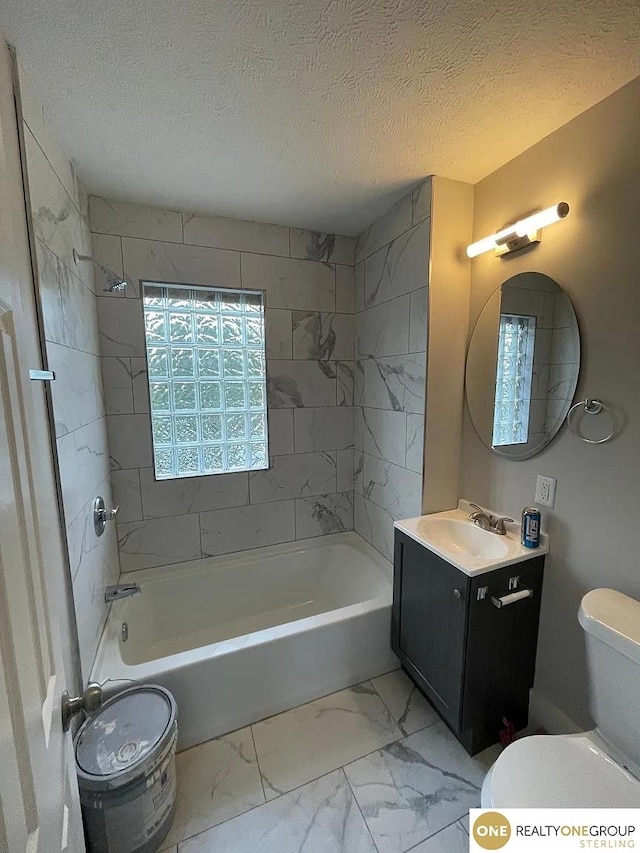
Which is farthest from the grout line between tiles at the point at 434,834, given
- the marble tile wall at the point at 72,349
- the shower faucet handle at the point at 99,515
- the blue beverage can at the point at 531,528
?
the shower faucet handle at the point at 99,515

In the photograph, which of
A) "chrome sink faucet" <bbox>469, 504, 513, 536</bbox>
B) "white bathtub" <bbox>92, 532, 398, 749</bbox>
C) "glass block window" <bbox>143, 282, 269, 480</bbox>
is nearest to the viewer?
"white bathtub" <bbox>92, 532, 398, 749</bbox>

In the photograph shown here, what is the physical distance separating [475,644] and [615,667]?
44cm

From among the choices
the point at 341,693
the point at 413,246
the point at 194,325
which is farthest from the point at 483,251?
the point at 341,693

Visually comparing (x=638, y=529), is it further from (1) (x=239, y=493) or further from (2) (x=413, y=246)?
(1) (x=239, y=493)

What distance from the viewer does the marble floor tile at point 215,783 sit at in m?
1.25

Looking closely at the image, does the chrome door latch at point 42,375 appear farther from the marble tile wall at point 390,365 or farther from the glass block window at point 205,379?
the marble tile wall at point 390,365

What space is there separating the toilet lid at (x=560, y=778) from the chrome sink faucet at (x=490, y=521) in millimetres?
729

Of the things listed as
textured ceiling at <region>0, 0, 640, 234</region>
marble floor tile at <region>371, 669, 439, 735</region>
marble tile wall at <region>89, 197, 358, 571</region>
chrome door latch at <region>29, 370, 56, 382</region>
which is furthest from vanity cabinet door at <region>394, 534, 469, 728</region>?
textured ceiling at <region>0, 0, 640, 234</region>

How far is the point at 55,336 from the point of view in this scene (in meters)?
1.24

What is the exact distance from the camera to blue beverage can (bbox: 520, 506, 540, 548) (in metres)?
1.45

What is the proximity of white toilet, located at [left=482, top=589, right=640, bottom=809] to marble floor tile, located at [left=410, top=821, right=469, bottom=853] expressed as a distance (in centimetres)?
38

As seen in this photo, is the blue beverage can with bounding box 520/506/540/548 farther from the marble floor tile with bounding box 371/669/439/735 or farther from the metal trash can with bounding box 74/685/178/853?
the metal trash can with bounding box 74/685/178/853

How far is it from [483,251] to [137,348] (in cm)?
182

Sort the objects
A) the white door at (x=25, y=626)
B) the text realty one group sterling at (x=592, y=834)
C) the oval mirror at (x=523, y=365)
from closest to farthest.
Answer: the white door at (x=25, y=626)
the text realty one group sterling at (x=592, y=834)
the oval mirror at (x=523, y=365)
